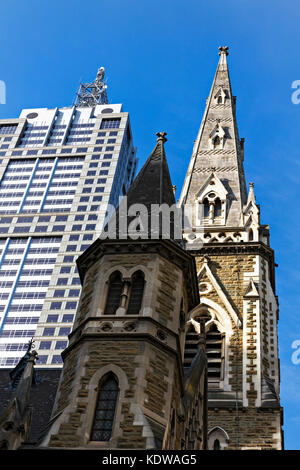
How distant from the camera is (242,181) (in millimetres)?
43156

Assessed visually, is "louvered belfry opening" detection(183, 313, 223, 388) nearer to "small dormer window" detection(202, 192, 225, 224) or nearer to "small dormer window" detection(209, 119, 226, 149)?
"small dormer window" detection(202, 192, 225, 224)

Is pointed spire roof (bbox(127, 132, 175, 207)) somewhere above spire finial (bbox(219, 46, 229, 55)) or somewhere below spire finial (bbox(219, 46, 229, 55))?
below

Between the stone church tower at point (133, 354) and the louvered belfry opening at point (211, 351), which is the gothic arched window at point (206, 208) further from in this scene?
the stone church tower at point (133, 354)

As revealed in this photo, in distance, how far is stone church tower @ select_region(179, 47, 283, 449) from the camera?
94.6ft

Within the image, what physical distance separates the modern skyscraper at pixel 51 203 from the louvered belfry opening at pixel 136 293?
7668 centimetres

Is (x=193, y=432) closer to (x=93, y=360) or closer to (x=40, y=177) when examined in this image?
(x=93, y=360)

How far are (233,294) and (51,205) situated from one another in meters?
87.8

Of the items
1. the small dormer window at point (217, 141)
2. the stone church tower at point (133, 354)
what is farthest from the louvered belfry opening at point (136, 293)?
the small dormer window at point (217, 141)

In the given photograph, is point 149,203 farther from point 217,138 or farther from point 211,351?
point 217,138

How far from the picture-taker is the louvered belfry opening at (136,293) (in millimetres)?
18453

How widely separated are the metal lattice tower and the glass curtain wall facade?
917 centimetres

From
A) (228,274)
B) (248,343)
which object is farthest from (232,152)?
(248,343)

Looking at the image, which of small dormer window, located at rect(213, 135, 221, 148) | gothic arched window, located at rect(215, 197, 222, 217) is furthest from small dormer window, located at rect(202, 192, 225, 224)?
small dormer window, located at rect(213, 135, 221, 148)

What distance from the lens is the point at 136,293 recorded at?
742 inches
